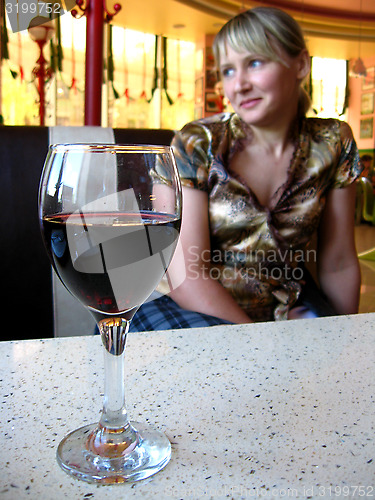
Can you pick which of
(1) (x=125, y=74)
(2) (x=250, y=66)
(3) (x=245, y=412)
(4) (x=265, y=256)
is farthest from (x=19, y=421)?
(1) (x=125, y=74)

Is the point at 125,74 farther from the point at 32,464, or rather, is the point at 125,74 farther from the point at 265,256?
the point at 32,464

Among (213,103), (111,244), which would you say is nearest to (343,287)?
(111,244)

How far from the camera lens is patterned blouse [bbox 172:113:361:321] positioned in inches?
46.1

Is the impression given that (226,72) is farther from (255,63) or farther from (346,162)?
(346,162)

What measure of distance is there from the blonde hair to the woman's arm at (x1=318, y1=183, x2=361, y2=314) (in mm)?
380

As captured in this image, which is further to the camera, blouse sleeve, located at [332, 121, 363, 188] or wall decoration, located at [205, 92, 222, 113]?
wall decoration, located at [205, 92, 222, 113]

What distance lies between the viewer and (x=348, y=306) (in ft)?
Result: 4.47

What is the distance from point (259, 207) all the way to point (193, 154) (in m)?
0.20

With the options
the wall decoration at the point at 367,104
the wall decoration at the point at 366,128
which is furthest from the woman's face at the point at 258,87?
the wall decoration at the point at 367,104

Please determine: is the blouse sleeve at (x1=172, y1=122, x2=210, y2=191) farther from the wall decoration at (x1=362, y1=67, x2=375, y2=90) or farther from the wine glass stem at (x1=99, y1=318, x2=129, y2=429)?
the wall decoration at (x1=362, y1=67, x2=375, y2=90)

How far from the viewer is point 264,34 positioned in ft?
3.94

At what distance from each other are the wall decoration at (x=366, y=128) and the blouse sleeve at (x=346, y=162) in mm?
8753
